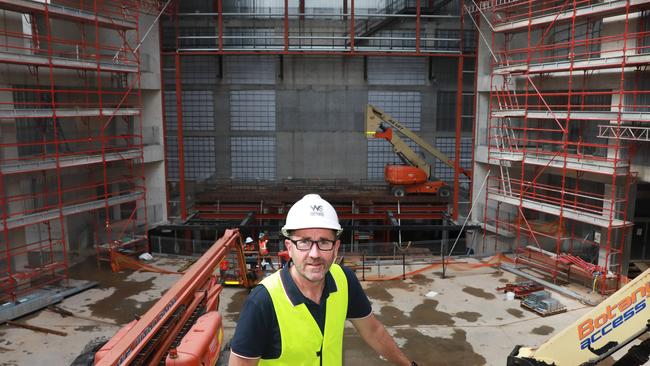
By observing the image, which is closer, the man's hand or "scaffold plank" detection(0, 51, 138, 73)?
the man's hand

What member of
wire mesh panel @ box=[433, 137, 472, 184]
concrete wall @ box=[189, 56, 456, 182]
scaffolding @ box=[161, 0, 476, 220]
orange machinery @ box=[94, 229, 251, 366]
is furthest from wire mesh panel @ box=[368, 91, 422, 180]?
orange machinery @ box=[94, 229, 251, 366]

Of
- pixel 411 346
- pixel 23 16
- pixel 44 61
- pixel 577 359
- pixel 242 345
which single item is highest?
pixel 23 16

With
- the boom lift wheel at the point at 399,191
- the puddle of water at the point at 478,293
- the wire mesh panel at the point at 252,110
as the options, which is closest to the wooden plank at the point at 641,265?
the puddle of water at the point at 478,293

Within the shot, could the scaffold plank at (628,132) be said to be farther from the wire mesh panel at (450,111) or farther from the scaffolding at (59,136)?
the scaffolding at (59,136)

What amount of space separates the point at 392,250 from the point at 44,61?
1399 centimetres

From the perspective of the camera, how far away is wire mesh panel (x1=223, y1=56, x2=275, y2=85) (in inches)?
1029

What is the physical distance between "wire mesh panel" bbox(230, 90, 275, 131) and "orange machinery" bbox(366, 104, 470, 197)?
6214 millimetres

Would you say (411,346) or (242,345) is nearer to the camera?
(242,345)

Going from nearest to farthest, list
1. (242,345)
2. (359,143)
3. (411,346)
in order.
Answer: (242,345), (411,346), (359,143)

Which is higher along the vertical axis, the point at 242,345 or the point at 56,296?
the point at 242,345

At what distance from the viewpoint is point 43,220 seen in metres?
16.5

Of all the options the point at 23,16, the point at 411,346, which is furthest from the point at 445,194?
the point at 23,16

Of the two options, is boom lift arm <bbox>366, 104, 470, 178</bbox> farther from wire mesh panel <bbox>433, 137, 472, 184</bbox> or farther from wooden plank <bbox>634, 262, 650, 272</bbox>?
wooden plank <bbox>634, 262, 650, 272</bbox>

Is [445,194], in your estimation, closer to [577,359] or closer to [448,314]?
[448,314]
